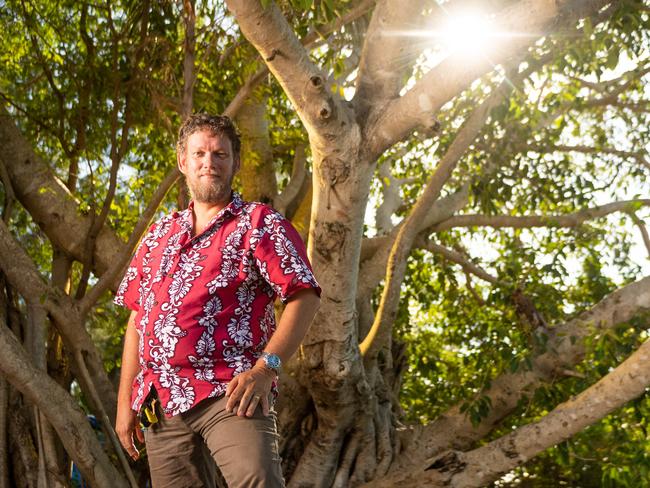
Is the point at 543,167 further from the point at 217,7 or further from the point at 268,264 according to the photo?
the point at 268,264

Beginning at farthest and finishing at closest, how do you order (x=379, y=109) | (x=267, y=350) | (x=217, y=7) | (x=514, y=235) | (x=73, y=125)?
1. (x=514, y=235)
2. (x=73, y=125)
3. (x=217, y=7)
4. (x=379, y=109)
5. (x=267, y=350)

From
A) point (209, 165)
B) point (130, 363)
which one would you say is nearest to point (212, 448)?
point (130, 363)

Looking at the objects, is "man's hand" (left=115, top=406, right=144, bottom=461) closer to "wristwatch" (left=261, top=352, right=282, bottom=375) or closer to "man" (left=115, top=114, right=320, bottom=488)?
"man" (left=115, top=114, right=320, bottom=488)

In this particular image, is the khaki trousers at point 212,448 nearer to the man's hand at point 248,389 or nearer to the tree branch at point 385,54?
the man's hand at point 248,389

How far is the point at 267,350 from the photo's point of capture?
245 cm

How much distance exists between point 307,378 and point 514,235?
3.48 meters

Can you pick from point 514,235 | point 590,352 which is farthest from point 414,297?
point 590,352

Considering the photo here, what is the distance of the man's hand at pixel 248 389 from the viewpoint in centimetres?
238

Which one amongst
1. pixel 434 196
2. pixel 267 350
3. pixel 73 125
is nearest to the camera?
pixel 267 350

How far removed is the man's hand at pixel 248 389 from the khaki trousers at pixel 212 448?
4 centimetres

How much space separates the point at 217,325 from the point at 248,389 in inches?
9.2

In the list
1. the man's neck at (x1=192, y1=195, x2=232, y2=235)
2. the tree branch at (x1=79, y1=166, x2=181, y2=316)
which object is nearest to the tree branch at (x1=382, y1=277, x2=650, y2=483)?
the tree branch at (x1=79, y1=166, x2=181, y2=316)

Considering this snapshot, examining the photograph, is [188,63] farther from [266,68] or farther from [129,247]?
[129,247]

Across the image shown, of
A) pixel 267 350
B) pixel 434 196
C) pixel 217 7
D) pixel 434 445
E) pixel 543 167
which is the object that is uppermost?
pixel 217 7
